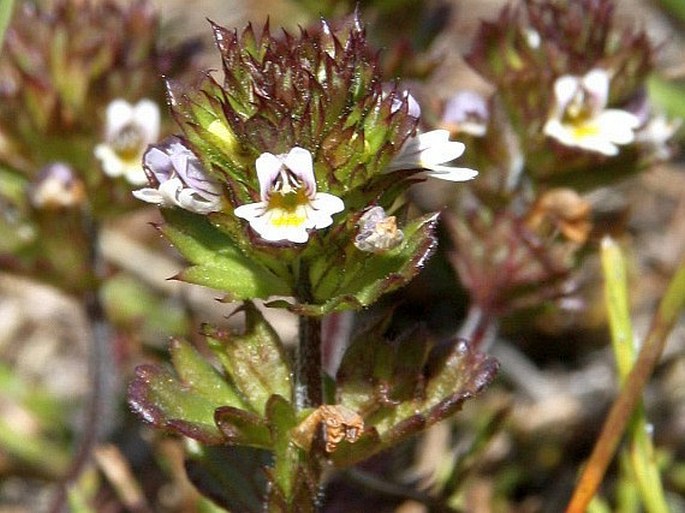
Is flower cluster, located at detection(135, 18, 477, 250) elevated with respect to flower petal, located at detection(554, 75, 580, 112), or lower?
lower

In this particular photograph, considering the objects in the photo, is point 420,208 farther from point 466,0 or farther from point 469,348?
point 469,348

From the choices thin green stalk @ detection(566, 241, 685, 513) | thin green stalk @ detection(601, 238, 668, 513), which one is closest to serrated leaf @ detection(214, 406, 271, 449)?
thin green stalk @ detection(566, 241, 685, 513)

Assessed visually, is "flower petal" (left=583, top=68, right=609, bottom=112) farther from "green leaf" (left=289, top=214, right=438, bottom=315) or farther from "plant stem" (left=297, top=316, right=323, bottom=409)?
"plant stem" (left=297, top=316, right=323, bottom=409)

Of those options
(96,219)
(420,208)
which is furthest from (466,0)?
(96,219)

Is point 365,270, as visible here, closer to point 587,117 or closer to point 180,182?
point 180,182

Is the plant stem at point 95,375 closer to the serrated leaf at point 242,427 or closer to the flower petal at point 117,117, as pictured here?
the flower petal at point 117,117

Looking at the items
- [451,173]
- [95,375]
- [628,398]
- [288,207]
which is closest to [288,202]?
[288,207]

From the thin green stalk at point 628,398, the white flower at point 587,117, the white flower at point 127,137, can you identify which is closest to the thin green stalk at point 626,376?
the thin green stalk at point 628,398
